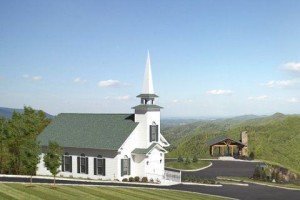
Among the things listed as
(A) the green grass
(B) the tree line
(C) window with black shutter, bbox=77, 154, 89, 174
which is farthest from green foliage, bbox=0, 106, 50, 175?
(A) the green grass

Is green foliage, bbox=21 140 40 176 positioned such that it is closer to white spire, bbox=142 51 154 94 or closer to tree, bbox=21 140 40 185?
tree, bbox=21 140 40 185

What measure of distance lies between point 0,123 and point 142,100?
17.7m

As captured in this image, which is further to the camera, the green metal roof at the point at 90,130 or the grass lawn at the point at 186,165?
the grass lawn at the point at 186,165

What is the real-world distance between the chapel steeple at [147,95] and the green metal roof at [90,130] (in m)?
2.10

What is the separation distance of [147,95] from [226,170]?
18.3 meters

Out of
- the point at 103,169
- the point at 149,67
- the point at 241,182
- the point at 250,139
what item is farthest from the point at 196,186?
the point at 250,139

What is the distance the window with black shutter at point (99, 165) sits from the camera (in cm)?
4300

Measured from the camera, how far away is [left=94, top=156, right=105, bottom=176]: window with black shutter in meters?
43.0

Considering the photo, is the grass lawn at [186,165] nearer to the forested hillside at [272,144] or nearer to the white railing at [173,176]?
the forested hillside at [272,144]

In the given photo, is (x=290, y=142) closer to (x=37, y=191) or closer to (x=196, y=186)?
(x=196, y=186)

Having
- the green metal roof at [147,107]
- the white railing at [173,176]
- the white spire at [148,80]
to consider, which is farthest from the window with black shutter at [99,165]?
the white spire at [148,80]

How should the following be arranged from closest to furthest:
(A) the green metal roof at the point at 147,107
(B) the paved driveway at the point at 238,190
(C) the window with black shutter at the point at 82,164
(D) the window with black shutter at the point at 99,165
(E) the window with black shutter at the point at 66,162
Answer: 1. (B) the paved driveway at the point at 238,190
2. (D) the window with black shutter at the point at 99,165
3. (C) the window with black shutter at the point at 82,164
4. (A) the green metal roof at the point at 147,107
5. (E) the window with black shutter at the point at 66,162

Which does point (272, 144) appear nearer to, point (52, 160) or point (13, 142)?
point (13, 142)

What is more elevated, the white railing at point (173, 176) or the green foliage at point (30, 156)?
the green foliage at point (30, 156)
